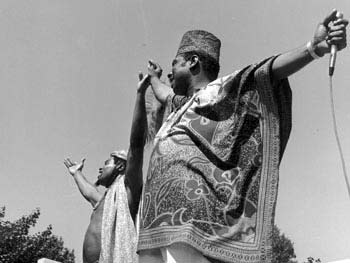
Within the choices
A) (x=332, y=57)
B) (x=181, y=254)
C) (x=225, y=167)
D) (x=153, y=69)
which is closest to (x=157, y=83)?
(x=153, y=69)

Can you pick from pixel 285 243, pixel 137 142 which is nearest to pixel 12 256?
pixel 285 243

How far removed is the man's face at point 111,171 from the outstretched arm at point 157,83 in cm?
187

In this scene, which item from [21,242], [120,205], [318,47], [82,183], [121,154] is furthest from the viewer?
[21,242]

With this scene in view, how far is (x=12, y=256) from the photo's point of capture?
21.1m

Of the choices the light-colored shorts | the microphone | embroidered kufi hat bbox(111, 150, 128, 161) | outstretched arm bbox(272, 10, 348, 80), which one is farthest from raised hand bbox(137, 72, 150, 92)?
embroidered kufi hat bbox(111, 150, 128, 161)

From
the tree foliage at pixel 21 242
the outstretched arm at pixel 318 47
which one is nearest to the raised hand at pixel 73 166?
the outstretched arm at pixel 318 47

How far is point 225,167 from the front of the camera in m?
3.27

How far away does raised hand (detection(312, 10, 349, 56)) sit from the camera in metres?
2.95

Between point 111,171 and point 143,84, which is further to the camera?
point 111,171

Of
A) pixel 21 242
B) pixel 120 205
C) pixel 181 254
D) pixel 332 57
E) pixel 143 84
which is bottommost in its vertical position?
pixel 181 254

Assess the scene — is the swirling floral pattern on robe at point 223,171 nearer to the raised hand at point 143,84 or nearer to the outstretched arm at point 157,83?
the raised hand at point 143,84

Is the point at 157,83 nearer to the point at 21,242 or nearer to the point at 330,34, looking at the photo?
the point at 330,34

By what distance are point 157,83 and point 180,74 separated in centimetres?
37

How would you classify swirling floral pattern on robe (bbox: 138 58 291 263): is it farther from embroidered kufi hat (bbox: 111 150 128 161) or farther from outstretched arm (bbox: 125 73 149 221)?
embroidered kufi hat (bbox: 111 150 128 161)
